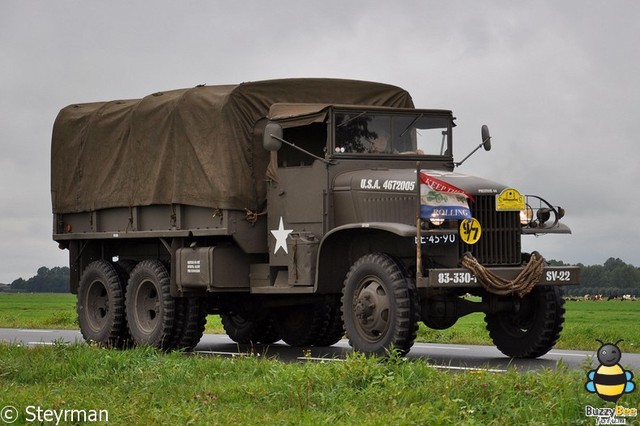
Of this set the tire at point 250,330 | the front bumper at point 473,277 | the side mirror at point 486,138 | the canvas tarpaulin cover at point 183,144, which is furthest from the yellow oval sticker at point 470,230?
the tire at point 250,330

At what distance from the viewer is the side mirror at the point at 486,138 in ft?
60.3

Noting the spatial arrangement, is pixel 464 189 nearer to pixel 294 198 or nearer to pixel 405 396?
pixel 294 198

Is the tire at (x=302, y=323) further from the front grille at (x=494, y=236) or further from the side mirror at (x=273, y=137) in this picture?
the front grille at (x=494, y=236)

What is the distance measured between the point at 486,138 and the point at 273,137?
323 cm

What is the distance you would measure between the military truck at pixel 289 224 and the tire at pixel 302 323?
3 centimetres

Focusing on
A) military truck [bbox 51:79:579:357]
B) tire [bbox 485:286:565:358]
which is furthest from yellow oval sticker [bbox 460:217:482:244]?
tire [bbox 485:286:565:358]

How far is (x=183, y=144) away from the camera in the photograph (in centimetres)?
2016

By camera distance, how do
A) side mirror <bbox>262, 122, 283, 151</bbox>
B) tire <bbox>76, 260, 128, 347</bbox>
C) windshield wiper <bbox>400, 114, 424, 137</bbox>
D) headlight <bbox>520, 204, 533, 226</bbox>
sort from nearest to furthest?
1. headlight <bbox>520, 204, 533, 226</bbox>
2. side mirror <bbox>262, 122, 283, 151</bbox>
3. windshield wiper <bbox>400, 114, 424, 137</bbox>
4. tire <bbox>76, 260, 128, 347</bbox>

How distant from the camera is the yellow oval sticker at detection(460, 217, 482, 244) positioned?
16.2 m

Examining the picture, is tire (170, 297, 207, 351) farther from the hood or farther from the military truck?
the hood

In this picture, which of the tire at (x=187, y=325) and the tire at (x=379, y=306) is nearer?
the tire at (x=379, y=306)

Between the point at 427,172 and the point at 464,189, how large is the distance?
719 mm

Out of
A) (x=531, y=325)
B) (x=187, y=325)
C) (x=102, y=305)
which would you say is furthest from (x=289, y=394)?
(x=102, y=305)

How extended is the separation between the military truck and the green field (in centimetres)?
250
